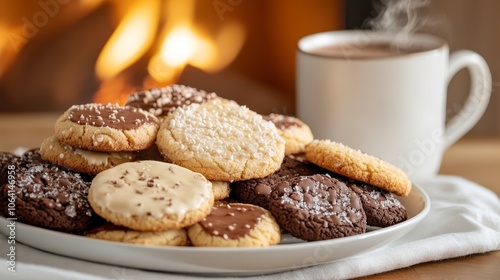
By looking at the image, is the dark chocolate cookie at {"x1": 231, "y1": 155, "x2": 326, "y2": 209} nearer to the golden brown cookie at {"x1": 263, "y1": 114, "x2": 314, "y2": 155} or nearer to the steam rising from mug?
the golden brown cookie at {"x1": 263, "y1": 114, "x2": 314, "y2": 155}

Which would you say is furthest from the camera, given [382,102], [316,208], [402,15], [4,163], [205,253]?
[402,15]

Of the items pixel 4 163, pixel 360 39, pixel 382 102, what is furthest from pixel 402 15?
pixel 4 163

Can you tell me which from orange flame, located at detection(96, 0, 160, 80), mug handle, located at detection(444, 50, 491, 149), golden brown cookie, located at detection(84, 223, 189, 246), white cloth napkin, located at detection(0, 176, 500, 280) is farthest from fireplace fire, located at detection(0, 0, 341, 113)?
golden brown cookie, located at detection(84, 223, 189, 246)

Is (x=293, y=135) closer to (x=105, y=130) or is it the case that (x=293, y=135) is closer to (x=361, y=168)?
(x=361, y=168)

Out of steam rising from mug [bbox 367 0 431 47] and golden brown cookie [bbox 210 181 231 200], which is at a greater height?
steam rising from mug [bbox 367 0 431 47]

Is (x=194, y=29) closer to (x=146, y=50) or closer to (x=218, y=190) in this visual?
(x=146, y=50)

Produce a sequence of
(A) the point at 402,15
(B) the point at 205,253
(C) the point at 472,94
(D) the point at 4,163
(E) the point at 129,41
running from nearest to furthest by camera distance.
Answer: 1. (B) the point at 205,253
2. (D) the point at 4,163
3. (C) the point at 472,94
4. (A) the point at 402,15
5. (E) the point at 129,41

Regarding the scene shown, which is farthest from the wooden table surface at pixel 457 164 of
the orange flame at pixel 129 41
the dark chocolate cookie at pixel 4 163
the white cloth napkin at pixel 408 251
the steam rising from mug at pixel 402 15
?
the dark chocolate cookie at pixel 4 163

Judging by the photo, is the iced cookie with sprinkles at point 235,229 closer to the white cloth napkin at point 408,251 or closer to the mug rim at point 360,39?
the white cloth napkin at point 408,251
